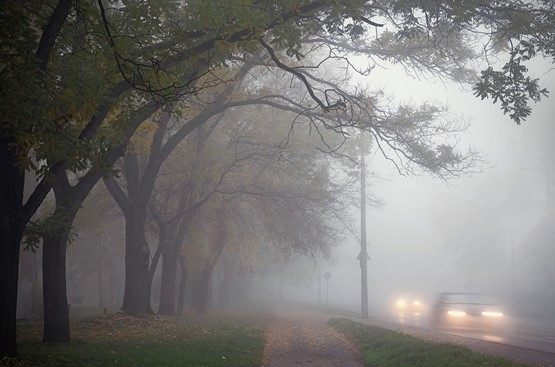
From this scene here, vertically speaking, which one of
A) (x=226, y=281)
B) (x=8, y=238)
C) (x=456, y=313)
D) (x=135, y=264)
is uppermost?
(x=8, y=238)

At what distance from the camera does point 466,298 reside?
2548 cm

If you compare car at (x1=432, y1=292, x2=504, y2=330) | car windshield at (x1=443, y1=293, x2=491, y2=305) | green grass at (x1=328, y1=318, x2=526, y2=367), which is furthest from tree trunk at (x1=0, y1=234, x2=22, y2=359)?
car windshield at (x1=443, y1=293, x2=491, y2=305)

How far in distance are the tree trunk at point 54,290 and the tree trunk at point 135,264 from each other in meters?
6.89

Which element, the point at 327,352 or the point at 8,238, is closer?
the point at 8,238

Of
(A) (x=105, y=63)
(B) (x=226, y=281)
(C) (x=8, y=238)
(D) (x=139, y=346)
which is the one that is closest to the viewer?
(C) (x=8, y=238)

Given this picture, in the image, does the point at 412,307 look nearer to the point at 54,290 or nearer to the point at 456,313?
the point at 456,313

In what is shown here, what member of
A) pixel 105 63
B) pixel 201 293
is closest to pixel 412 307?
pixel 201 293

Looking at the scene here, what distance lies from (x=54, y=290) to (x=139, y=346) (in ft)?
8.46

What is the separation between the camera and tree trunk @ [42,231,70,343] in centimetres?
1358

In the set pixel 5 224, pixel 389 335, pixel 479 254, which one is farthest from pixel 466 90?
pixel 479 254

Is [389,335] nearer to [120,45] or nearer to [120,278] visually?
[120,45]

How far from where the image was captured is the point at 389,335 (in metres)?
16.9

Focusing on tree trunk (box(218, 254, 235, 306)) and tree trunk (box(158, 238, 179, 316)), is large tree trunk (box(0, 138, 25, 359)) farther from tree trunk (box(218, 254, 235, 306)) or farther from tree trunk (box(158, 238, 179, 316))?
tree trunk (box(218, 254, 235, 306))

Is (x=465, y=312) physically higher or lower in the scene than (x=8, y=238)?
lower
